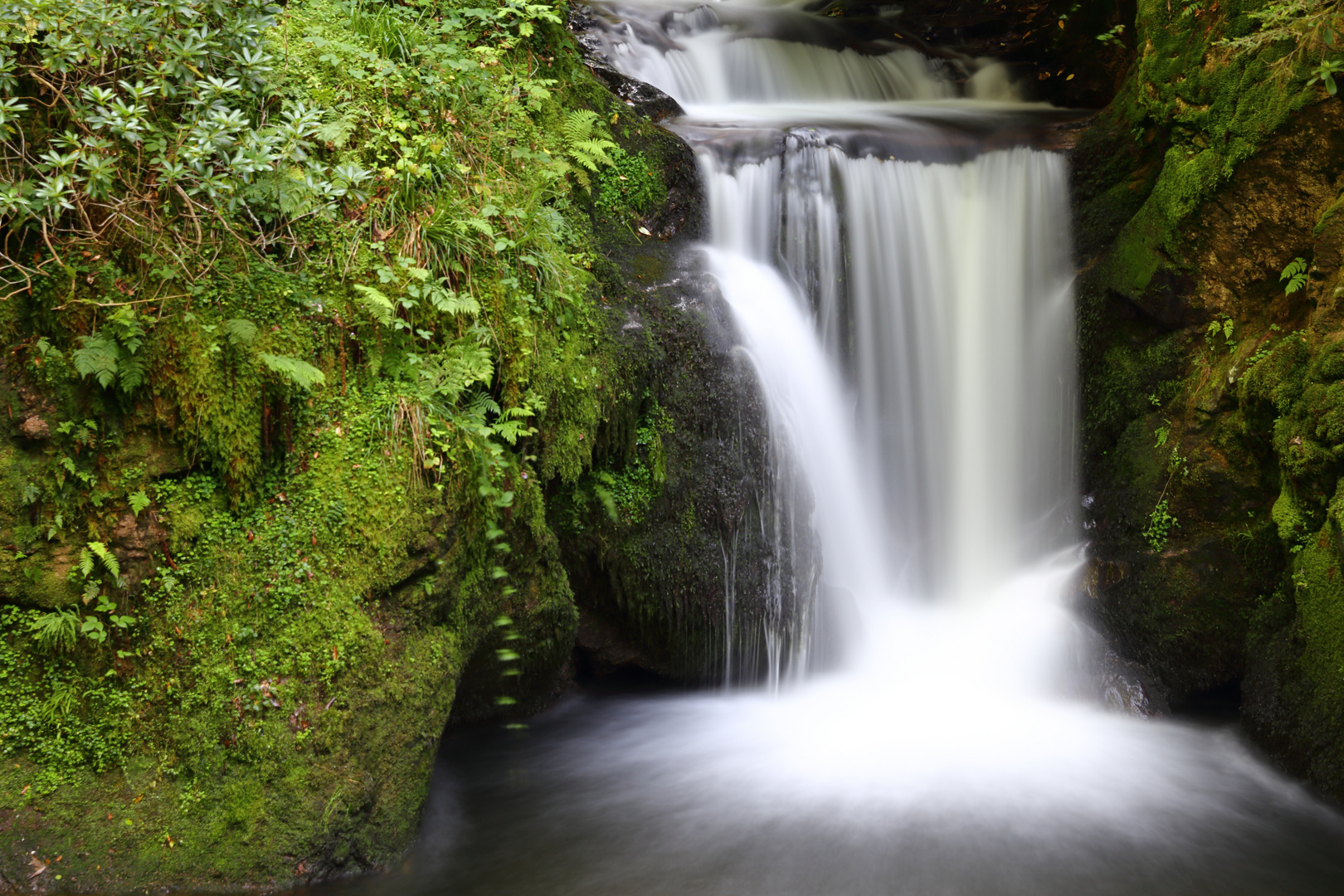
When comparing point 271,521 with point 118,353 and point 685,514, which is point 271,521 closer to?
point 118,353

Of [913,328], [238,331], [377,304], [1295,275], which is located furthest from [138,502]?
[1295,275]

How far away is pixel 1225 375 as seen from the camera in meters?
5.79

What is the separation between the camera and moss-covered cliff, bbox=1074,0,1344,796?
4973 millimetres

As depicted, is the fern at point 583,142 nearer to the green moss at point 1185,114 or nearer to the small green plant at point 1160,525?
the green moss at point 1185,114

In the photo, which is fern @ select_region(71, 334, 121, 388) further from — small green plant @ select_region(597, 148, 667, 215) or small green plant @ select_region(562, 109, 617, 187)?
small green plant @ select_region(597, 148, 667, 215)

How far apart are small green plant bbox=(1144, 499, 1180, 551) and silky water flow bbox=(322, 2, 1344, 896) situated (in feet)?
2.31

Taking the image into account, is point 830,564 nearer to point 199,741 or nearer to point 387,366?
point 387,366

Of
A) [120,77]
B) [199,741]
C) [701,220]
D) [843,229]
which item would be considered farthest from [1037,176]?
[199,741]

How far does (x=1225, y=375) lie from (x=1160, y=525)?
43.2 inches

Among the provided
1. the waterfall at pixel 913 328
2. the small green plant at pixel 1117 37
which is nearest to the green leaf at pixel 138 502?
the waterfall at pixel 913 328

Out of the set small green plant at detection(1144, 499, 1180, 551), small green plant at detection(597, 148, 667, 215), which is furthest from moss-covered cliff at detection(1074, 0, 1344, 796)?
small green plant at detection(597, 148, 667, 215)

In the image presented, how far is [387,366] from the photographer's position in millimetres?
4141

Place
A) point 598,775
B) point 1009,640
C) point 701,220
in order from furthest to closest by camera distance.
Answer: point 701,220
point 1009,640
point 598,775

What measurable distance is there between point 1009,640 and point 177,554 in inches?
213
